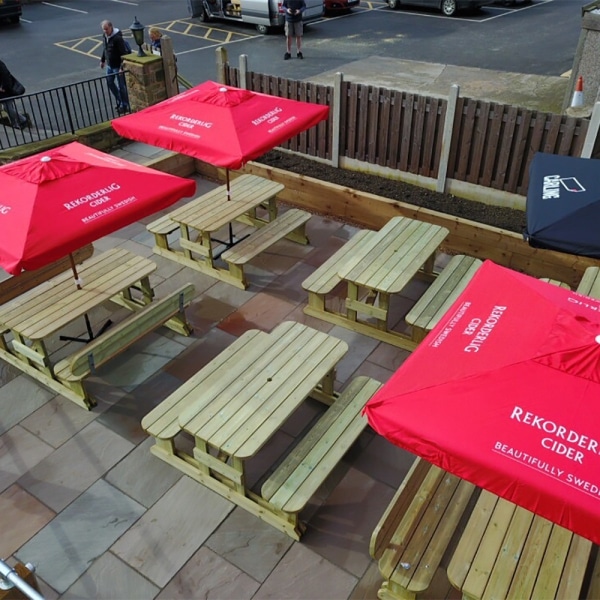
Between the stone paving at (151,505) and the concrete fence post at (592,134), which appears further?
the concrete fence post at (592,134)

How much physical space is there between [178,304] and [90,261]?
1.16 meters

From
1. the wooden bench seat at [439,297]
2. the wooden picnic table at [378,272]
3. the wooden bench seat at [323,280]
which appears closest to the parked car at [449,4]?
the wooden picnic table at [378,272]

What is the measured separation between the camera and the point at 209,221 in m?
6.94

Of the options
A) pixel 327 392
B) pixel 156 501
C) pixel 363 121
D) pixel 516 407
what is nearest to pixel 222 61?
pixel 363 121

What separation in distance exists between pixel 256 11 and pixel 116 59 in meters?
9.74

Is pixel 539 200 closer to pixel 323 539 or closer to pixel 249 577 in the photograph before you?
pixel 323 539

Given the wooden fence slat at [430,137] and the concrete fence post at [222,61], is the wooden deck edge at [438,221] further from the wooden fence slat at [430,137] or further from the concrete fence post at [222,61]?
the concrete fence post at [222,61]

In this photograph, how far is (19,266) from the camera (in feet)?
13.6

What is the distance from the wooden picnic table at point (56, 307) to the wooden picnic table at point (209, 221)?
945 millimetres

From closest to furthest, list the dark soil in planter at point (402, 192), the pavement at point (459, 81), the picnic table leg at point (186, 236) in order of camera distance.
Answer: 1. the picnic table leg at point (186, 236)
2. the dark soil in planter at point (402, 192)
3. the pavement at point (459, 81)

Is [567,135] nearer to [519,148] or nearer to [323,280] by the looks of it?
[519,148]

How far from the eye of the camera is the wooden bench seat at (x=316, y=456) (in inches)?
157

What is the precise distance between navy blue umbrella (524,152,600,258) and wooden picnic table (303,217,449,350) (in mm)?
1597

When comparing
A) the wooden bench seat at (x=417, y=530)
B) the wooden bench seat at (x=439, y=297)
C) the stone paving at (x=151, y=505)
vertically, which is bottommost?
the stone paving at (x=151, y=505)
